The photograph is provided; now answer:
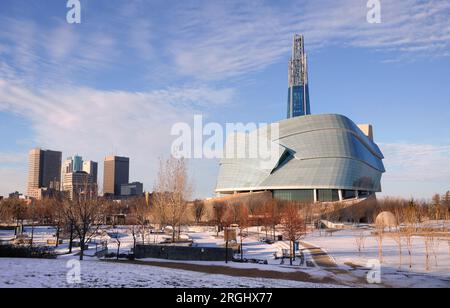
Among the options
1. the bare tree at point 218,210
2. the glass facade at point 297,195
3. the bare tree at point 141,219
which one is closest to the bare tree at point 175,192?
the bare tree at point 141,219

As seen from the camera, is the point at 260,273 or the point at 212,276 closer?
the point at 212,276

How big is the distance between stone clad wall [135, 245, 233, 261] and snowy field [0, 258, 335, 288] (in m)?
7.39

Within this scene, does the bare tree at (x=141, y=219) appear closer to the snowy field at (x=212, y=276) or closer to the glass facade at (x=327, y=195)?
the snowy field at (x=212, y=276)

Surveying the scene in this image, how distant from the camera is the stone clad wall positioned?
89.8 feet

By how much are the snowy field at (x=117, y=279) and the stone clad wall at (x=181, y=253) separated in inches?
291

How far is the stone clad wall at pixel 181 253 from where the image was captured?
1077 inches

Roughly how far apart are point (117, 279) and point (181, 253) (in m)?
11.4

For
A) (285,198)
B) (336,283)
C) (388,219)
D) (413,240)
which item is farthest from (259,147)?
(336,283)

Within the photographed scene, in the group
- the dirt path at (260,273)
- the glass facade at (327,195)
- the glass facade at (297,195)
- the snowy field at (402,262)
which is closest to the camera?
the dirt path at (260,273)

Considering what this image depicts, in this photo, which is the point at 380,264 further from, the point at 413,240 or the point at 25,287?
the point at 25,287

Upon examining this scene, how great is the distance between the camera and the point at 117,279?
16328mm

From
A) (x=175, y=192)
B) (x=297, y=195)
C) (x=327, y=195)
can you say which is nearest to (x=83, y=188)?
(x=175, y=192)

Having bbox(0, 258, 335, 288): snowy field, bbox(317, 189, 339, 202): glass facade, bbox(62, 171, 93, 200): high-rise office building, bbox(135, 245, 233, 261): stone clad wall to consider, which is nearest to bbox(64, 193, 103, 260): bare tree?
bbox(62, 171, 93, 200): high-rise office building

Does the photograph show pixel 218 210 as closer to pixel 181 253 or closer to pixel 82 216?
pixel 82 216
